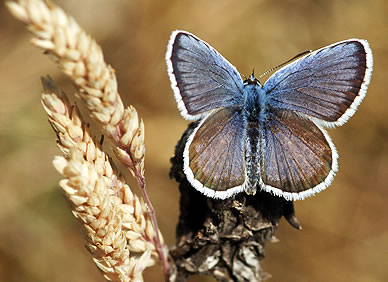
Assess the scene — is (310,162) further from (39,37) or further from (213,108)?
(39,37)

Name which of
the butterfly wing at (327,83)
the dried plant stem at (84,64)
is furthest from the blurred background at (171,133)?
the dried plant stem at (84,64)

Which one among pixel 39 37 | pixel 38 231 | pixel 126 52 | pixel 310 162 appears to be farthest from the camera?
pixel 126 52

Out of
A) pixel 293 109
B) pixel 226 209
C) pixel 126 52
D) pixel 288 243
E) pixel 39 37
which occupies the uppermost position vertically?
pixel 126 52

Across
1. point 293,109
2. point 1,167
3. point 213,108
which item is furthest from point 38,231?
point 293,109

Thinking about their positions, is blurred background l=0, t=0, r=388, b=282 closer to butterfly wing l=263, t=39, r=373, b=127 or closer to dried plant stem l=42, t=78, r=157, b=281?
butterfly wing l=263, t=39, r=373, b=127

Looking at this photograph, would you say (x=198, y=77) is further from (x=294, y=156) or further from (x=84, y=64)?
(x=84, y=64)

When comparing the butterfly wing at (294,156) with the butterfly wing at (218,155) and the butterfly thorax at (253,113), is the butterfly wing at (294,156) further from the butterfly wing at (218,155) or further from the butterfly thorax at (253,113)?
the butterfly wing at (218,155)

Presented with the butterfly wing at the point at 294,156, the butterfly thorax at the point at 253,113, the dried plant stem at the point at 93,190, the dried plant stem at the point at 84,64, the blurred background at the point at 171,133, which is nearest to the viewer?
the dried plant stem at the point at 84,64

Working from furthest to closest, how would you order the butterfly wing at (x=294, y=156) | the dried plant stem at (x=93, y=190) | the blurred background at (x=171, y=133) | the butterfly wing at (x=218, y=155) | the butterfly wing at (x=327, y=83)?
the blurred background at (x=171, y=133) → the butterfly wing at (x=327, y=83) → the butterfly wing at (x=294, y=156) → the butterfly wing at (x=218, y=155) → the dried plant stem at (x=93, y=190)
